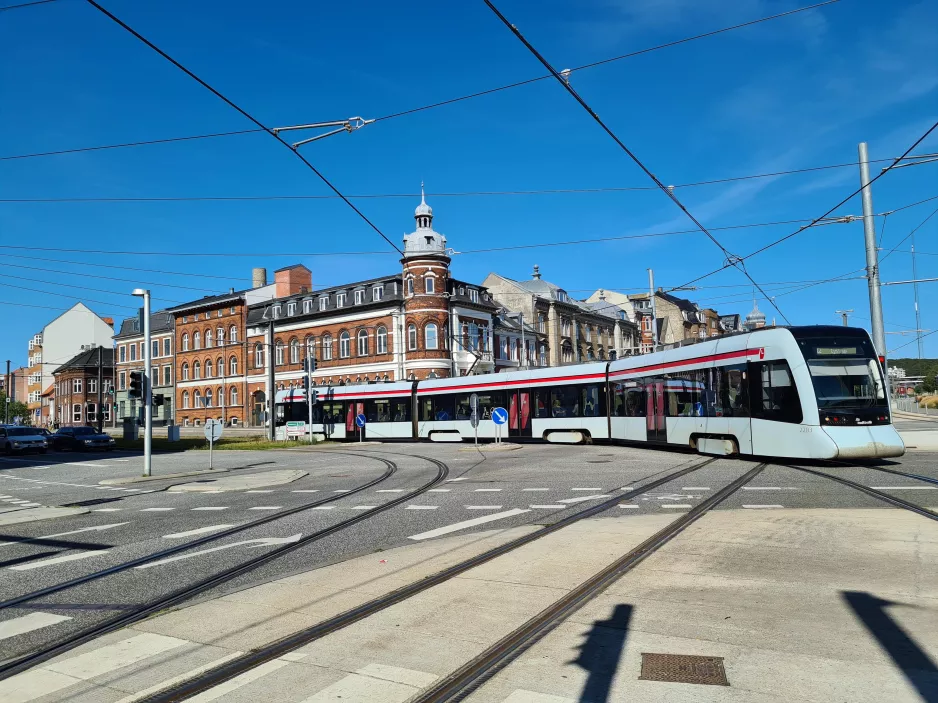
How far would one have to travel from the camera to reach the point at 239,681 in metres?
4.39

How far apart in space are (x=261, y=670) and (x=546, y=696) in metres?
1.75

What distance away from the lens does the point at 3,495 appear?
16.8 m

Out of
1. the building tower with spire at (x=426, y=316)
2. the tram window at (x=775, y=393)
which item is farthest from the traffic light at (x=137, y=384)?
the building tower with spire at (x=426, y=316)

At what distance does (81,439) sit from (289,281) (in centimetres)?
3322

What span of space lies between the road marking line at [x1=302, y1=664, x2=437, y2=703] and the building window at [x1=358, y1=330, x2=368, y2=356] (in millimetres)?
54506

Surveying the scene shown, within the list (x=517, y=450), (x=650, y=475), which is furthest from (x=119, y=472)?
(x=650, y=475)

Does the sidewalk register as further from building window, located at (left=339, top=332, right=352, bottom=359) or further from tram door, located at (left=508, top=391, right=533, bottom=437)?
building window, located at (left=339, top=332, right=352, bottom=359)

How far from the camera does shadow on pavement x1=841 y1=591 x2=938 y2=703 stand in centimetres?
407

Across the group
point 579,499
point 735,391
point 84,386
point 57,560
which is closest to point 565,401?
point 735,391

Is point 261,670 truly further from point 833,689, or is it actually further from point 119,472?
point 119,472

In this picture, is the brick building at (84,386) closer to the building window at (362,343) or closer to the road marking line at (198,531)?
the building window at (362,343)

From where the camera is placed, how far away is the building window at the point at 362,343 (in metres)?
58.5

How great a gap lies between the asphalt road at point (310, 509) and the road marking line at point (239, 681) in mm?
1825

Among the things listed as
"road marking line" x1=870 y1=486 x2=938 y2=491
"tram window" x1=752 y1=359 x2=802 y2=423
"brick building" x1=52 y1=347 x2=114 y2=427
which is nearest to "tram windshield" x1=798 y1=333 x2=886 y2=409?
"tram window" x1=752 y1=359 x2=802 y2=423
